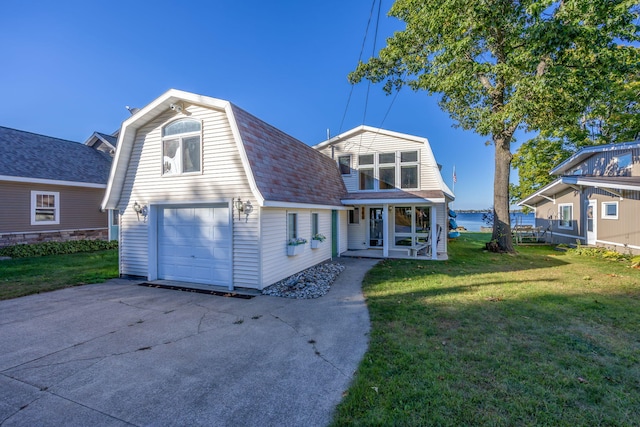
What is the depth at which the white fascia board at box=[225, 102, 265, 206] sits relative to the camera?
21.1ft

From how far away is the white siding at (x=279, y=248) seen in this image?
Result: 7.11 meters

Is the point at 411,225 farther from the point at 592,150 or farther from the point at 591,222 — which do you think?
the point at 592,150

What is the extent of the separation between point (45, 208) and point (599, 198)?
26.9 meters

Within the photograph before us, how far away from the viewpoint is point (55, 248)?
1309cm

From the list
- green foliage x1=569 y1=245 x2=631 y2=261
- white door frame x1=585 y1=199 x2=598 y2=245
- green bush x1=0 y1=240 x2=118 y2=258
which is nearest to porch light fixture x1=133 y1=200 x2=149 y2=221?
green bush x1=0 y1=240 x2=118 y2=258

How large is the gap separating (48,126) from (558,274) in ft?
185

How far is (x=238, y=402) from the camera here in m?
2.89

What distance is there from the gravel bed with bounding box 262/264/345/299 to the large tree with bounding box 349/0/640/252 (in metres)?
8.81

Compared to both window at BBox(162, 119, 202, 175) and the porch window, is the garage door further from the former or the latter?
the porch window

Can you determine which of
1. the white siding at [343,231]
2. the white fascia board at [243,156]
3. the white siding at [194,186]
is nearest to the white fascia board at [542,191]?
the white siding at [343,231]

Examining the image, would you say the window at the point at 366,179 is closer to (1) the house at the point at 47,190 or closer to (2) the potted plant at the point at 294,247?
(2) the potted plant at the point at 294,247

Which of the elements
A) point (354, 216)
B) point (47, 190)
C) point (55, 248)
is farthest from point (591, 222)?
point (47, 190)

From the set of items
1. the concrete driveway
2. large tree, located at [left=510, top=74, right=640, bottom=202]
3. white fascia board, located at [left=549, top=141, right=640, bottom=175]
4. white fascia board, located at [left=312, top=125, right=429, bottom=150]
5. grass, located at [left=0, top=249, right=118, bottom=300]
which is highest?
large tree, located at [left=510, top=74, right=640, bottom=202]

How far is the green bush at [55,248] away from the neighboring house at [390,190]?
1300 cm
